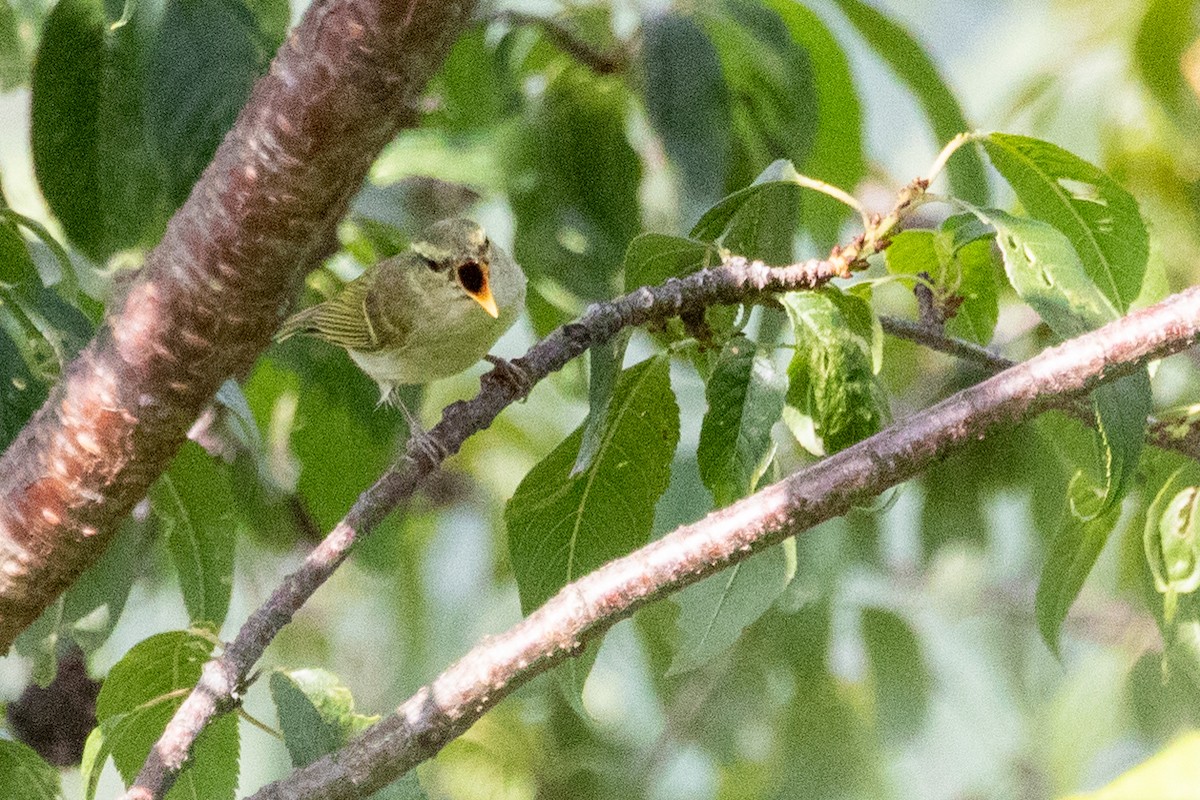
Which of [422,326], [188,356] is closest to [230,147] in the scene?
[188,356]

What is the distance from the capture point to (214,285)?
2.92 feet

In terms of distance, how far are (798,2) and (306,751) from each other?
3.82 ft

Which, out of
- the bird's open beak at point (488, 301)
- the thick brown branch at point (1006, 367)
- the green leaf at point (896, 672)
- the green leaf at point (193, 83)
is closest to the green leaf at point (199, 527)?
the green leaf at point (193, 83)

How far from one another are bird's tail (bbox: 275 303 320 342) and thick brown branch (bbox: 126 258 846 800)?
528mm

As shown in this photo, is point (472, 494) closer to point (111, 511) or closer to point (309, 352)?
point (309, 352)

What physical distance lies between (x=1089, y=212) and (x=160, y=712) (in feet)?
2.65

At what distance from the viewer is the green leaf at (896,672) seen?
185cm

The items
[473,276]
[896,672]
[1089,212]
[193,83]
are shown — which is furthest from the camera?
[896,672]

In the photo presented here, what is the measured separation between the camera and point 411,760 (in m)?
Answer: 0.82

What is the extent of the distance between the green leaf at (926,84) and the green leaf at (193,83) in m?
0.73

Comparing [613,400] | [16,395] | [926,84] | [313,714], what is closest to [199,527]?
[16,395]

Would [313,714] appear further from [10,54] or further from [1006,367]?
[10,54]

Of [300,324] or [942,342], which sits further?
[300,324]

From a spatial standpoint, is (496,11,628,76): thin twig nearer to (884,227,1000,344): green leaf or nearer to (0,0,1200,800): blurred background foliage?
(0,0,1200,800): blurred background foliage
